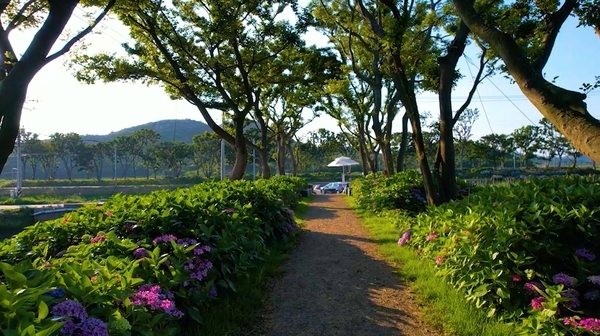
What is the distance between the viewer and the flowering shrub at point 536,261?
273cm

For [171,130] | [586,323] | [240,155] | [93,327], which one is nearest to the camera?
[93,327]

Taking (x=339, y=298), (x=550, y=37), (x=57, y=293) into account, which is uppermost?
(x=550, y=37)

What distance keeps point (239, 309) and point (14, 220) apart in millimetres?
15071

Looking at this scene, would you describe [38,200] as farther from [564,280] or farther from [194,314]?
[564,280]

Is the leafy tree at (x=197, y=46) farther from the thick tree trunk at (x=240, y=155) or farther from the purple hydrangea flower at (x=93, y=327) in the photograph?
the purple hydrangea flower at (x=93, y=327)

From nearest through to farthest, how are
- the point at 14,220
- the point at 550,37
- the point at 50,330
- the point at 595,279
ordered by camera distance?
the point at 50,330 < the point at 595,279 < the point at 550,37 < the point at 14,220

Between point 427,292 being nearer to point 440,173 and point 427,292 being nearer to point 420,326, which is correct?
point 420,326

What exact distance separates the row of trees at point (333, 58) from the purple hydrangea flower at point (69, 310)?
2.03 m

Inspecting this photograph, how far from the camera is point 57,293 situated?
1.77m

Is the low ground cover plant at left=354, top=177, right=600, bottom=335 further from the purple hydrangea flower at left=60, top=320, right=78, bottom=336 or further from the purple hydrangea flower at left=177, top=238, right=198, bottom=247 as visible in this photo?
the purple hydrangea flower at left=60, top=320, right=78, bottom=336

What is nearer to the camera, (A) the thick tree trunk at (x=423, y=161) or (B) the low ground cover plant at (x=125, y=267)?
(B) the low ground cover plant at (x=125, y=267)

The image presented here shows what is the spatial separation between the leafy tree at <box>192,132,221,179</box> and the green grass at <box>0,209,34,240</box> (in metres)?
37.5

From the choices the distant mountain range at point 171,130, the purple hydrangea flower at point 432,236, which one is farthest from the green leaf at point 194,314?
the distant mountain range at point 171,130

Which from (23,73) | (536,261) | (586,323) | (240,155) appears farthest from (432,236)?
(240,155)
